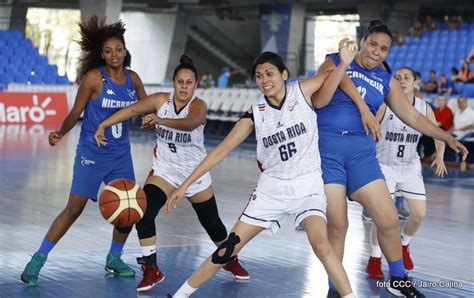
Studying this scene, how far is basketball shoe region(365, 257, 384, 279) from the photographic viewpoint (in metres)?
8.81

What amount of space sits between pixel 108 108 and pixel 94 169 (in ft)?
1.73

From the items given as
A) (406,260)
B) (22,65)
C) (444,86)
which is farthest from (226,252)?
(22,65)

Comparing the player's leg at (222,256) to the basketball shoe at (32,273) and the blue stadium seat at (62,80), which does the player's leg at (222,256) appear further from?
the blue stadium seat at (62,80)

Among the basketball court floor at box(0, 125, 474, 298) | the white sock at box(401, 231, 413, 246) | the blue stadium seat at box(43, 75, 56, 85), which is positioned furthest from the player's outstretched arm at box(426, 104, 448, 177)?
the blue stadium seat at box(43, 75, 56, 85)

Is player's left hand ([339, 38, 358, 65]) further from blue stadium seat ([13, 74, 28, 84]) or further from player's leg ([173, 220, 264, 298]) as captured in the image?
blue stadium seat ([13, 74, 28, 84])

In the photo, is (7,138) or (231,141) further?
(7,138)

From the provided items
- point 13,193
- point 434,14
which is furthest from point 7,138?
point 434,14

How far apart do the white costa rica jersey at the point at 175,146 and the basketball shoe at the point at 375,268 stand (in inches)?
75.3

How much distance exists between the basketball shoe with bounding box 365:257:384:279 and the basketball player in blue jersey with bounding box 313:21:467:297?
1.16 metres

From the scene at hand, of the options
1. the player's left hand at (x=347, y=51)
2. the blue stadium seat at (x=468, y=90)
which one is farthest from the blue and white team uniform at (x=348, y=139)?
the blue stadium seat at (x=468, y=90)

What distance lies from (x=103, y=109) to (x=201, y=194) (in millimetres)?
1100

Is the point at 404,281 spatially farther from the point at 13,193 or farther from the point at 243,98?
the point at 243,98

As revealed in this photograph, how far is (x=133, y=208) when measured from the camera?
743 centimetres

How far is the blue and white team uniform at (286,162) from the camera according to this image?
22.5ft
